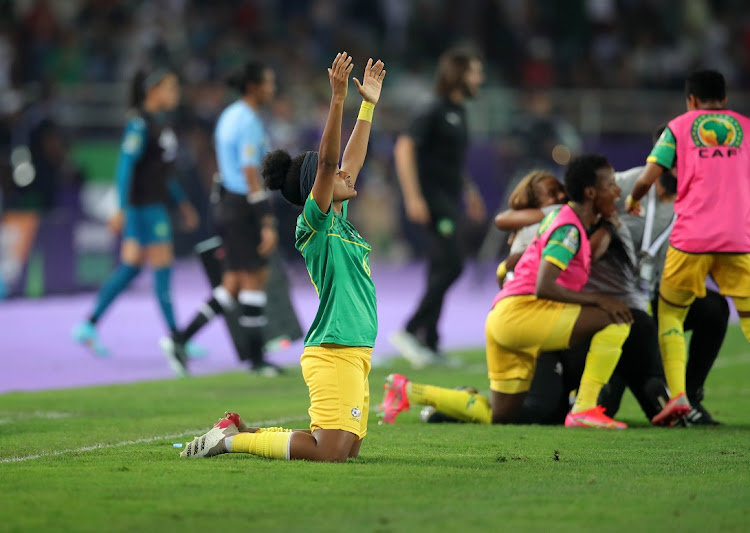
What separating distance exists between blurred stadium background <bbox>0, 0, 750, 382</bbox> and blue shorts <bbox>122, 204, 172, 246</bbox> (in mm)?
5348

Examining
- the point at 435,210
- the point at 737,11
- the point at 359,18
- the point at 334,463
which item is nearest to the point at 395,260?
the point at 359,18

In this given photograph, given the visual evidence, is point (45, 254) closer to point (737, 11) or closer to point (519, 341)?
point (519, 341)

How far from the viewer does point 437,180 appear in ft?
38.7

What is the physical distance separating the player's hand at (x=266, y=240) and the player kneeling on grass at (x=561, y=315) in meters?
3.20

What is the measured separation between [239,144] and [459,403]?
3.91 m

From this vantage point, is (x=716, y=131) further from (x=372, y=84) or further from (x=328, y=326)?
(x=328, y=326)

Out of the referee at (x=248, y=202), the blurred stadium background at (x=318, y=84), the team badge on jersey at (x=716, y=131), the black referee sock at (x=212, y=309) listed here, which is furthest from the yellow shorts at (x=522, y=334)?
the blurred stadium background at (x=318, y=84)

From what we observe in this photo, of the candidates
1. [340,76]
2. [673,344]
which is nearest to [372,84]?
[340,76]

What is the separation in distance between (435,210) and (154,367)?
291cm

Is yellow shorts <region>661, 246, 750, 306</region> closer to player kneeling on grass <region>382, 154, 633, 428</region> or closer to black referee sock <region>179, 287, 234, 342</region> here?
player kneeling on grass <region>382, 154, 633, 428</region>

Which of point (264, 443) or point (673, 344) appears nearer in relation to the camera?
point (264, 443)

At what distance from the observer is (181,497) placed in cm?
531

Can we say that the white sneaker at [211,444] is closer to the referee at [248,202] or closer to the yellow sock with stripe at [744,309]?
the yellow sock with stripe at [744,309]

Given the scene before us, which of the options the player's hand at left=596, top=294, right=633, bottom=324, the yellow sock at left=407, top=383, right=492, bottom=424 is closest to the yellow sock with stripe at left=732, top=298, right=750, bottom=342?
the player's hand at left=596, top=294, right=633, bottom=324
